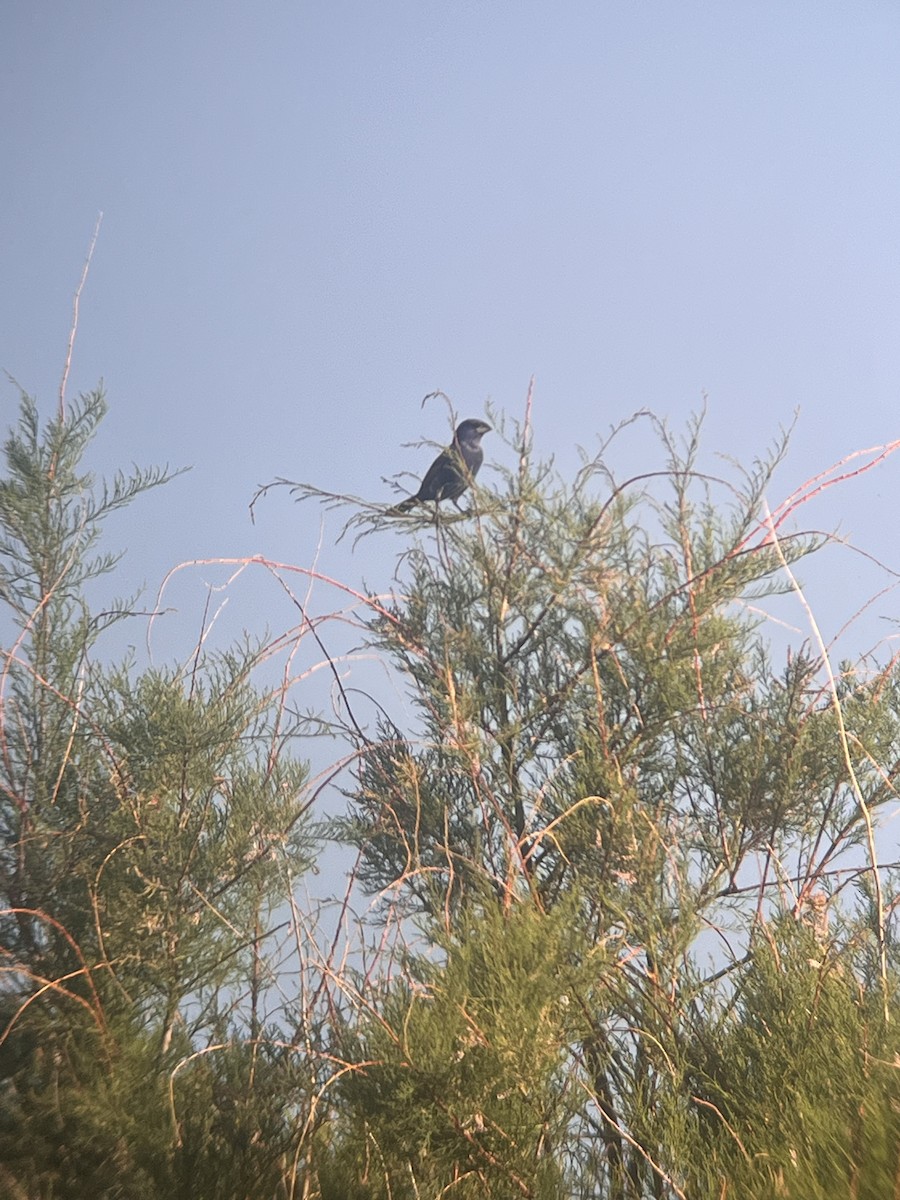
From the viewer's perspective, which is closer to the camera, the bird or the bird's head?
the bird

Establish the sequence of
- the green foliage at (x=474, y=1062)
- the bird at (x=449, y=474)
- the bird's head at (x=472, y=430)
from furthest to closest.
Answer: the bird's head at (x=472, y=430), the bird at (x=449, y=474), the green foliage at (x=474, y=1062)

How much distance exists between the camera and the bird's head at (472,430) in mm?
3112

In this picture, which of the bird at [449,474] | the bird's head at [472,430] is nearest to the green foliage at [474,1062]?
the bird at [449,474]

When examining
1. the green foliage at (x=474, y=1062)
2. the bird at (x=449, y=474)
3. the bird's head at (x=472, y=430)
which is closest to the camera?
the green foliage at (x=474, y=1062)

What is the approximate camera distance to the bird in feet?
9.23

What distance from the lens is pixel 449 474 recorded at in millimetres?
2900

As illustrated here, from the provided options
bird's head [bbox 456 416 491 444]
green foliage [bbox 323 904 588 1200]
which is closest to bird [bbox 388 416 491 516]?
bird's head [bbox 456 416 491 444]

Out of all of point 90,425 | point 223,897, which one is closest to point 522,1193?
point 223,897

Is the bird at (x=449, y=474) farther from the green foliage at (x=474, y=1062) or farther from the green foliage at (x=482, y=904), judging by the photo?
the green foliage at (x=474, y=1062)

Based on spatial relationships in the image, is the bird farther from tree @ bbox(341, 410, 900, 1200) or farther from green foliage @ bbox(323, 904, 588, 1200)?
green foliage @ bbox(323, 904, 588, 1200)

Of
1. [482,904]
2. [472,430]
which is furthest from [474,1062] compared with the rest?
[472,430]

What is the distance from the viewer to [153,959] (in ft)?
7.22

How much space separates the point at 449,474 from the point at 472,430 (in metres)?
0.31

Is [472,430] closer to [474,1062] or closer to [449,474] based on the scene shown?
[449,474]
